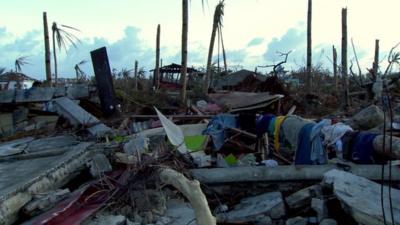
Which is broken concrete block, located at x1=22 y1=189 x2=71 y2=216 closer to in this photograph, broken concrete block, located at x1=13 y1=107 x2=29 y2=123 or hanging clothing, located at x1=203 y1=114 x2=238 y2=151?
hanging clothing, located at x1=203 y1=114 x2=238 y2=151

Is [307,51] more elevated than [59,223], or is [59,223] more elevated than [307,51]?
[307,51]

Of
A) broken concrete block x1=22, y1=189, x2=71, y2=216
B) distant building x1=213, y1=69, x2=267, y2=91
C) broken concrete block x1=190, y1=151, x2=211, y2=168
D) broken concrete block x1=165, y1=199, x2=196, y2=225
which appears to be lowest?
broken concrete block x1=165, y1=199, x2=196, y2=225

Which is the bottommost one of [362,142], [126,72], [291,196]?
[291,196]

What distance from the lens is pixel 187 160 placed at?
794 cm

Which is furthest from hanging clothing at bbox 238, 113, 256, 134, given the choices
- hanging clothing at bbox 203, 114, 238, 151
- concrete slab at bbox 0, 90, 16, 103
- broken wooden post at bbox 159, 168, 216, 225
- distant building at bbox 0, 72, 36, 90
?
distant building at bbox 0, 72, 36, 90

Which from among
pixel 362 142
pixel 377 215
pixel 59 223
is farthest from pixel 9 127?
pixel 377 215

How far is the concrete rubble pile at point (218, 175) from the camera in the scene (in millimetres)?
5668

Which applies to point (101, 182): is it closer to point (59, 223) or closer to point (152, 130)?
point (59, 223)

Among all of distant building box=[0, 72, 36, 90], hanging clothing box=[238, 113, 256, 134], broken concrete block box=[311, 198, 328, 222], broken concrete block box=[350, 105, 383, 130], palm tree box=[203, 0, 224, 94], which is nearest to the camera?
broken concrete block box=[311, 198, 328, 222]

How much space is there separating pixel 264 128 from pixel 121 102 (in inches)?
246

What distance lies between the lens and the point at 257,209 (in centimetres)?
653

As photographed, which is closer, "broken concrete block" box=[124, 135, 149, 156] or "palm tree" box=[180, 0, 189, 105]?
"broken concrete block" box=[124, 135, 149, 156]

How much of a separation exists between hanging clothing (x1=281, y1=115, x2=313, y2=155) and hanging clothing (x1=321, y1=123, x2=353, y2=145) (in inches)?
16.4

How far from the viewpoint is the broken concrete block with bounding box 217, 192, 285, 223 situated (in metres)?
6.36
